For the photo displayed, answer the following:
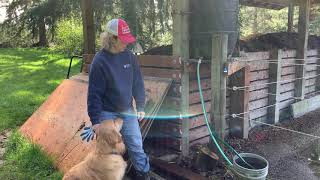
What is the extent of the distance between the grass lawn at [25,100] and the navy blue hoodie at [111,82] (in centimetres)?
115

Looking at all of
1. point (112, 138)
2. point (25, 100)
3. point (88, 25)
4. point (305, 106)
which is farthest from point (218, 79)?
point (25, 100)

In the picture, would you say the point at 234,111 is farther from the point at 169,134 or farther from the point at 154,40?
the point at 154,40

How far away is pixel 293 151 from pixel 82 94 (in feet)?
10.1

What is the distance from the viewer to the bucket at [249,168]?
11.1 ft

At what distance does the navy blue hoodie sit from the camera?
3230 millimetres

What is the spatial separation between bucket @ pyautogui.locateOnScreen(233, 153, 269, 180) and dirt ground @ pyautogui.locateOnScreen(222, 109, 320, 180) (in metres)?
0.55

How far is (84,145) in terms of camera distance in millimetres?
4070

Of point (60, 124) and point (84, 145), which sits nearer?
point (84, 145)

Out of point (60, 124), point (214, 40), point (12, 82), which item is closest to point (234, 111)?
point (214, 40)

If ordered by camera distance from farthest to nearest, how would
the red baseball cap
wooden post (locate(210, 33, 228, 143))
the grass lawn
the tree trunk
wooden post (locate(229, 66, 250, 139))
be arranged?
the tree trunk < wooden post (locate(229, 66, 250, 139)) < the grass lawn < wooden post (locate(210, 33, 228, 143)) < the red baseball cap

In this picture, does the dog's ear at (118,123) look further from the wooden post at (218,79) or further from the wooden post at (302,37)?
the wooden post at (302,37)

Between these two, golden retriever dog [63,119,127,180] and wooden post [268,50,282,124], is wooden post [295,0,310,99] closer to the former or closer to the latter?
wooden post [268,50,282,124]

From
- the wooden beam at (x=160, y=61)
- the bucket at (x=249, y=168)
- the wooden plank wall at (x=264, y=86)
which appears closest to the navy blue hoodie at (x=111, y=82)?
the wooden beam at (x=160, y=61)

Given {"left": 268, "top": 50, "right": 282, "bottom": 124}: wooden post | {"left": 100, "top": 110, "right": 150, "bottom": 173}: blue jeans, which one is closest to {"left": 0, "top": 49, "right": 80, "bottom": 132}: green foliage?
{"left": 100, "top": 110, "right": 150, "bottom": 173}: blue jeans
